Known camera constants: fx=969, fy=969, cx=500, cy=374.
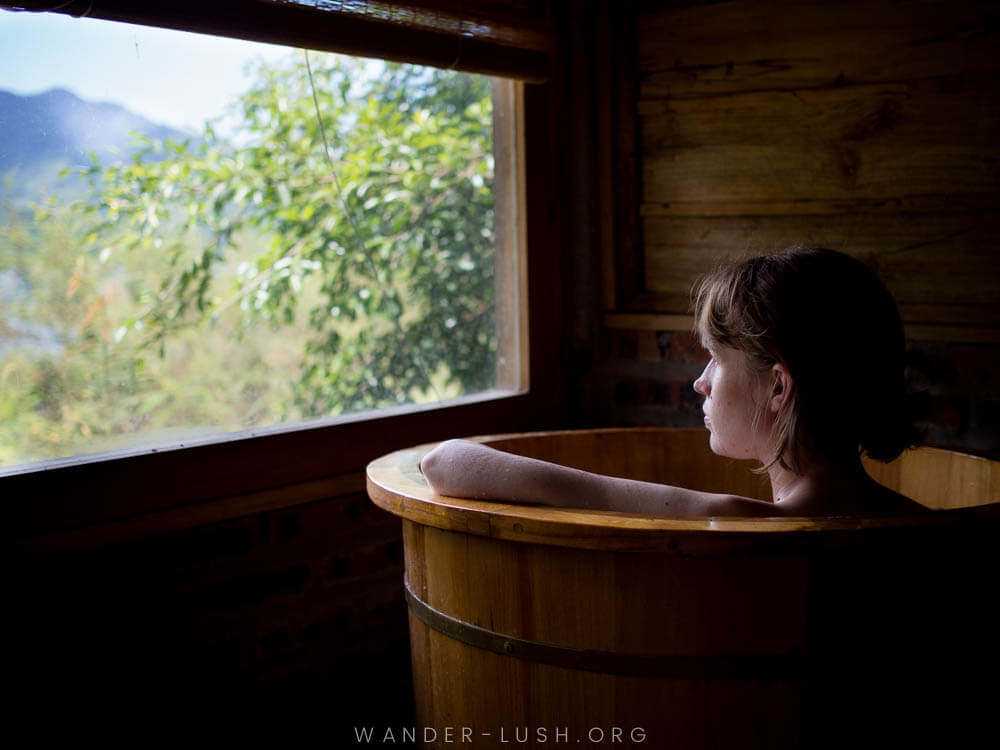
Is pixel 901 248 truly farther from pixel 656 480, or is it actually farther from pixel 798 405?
pixel 798 405

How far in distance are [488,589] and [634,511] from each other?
0.25 meters

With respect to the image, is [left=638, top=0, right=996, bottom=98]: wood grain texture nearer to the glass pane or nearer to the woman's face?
the glass pane

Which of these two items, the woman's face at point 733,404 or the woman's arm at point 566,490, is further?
the woman's face at point 733,404

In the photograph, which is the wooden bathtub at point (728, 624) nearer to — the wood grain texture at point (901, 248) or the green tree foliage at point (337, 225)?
the green tree foliage at point (337, 225)

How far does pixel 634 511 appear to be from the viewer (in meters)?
1.46

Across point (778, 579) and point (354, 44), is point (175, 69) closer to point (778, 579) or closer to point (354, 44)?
point (354, 44)

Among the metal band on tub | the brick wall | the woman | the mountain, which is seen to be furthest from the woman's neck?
the mountain

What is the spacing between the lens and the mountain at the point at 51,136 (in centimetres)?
174

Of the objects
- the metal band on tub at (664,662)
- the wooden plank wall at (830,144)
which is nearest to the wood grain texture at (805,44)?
the wooden plank wall at (830,144)

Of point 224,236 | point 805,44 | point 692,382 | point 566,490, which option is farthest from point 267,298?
point 805,44

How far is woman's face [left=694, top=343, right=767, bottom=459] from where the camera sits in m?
1.60

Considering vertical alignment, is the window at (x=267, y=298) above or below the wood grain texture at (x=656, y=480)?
above

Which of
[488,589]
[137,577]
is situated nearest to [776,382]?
[488,589]

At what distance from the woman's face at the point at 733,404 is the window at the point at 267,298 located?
959 mm
